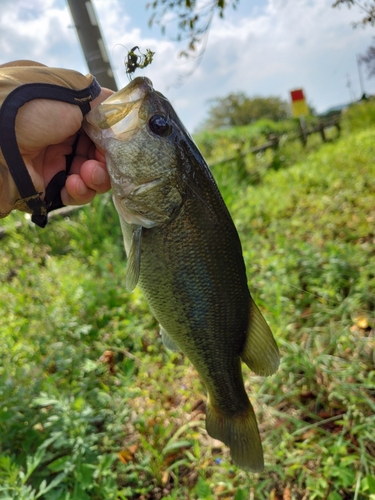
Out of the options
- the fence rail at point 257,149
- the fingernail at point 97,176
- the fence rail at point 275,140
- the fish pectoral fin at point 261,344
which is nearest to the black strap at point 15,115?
the fingernail at point 97,176

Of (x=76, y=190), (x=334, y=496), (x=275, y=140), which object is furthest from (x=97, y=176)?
(x=275, y=140)

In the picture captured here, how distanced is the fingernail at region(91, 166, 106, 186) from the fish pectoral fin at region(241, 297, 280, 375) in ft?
2.73

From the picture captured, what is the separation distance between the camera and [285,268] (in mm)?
3193

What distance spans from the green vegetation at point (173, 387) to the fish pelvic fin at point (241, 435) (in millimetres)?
197

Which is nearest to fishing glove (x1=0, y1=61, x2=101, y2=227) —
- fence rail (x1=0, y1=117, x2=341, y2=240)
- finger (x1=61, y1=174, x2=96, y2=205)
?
finger (x1=61, y1=174, x2=96, y2=205)

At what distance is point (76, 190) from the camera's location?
1710 mm

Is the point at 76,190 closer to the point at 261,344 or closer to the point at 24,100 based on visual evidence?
the point at 24,100

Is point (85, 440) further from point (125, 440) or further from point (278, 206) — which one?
point (278, 206)

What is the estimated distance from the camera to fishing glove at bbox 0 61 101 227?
53.8 inches

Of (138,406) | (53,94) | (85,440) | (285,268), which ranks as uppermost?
(53,94)

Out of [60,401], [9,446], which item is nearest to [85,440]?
[60,401]

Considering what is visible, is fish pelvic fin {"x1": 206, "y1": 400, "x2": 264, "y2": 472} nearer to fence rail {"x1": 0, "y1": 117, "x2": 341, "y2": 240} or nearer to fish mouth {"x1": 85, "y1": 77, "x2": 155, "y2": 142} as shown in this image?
fish mouth {"x1": 85, "y1": 77, "x2": 155, "y2": 142}

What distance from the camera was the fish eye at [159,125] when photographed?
4.75 feet

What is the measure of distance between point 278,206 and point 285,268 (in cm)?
203
